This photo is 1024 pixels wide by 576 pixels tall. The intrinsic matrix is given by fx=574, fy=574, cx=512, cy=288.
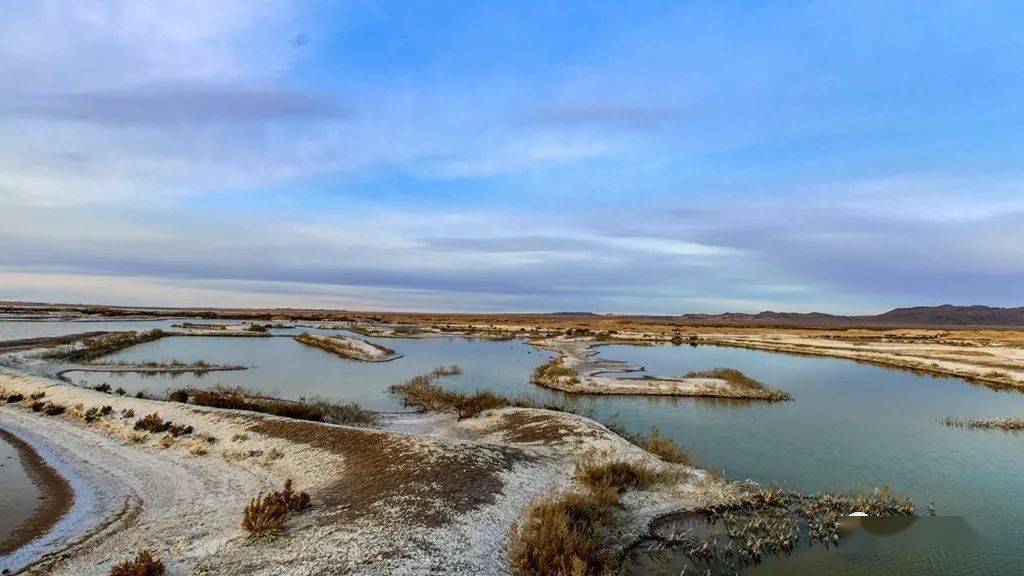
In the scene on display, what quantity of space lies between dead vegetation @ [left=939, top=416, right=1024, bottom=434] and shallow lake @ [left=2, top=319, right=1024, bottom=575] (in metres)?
0.76

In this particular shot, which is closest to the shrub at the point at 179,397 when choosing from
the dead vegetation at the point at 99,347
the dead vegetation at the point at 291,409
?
the dead vegetation at the point at 291,409

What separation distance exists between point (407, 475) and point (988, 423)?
26.5 metres

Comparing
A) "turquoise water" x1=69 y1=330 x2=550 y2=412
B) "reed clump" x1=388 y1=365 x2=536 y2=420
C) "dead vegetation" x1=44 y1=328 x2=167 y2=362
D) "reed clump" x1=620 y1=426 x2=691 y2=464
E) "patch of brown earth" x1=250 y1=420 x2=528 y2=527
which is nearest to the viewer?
"patch of brown earth" x1=250 y1=420 x2=528 y2=527

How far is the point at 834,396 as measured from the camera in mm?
33906

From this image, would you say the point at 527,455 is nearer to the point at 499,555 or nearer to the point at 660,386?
the point at 499,555

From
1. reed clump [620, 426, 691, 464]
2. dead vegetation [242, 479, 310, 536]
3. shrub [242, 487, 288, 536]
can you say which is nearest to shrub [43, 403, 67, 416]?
dead vegetation [242, 479, 310, 536]

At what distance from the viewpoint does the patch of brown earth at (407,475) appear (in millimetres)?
11961

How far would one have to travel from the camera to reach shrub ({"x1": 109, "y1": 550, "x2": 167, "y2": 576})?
9398 millimetres

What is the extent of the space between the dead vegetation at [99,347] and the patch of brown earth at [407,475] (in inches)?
1410

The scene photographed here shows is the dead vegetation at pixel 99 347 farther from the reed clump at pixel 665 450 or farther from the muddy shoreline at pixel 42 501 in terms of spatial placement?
the reed clump at pixel 665 450

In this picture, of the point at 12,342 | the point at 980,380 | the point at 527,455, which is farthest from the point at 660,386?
the point at 12,342

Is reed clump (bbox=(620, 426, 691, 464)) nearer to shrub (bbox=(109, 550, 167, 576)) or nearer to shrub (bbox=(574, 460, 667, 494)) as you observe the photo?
shrub (bbox=(574, 460, 667, 494))

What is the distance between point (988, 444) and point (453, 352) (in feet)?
146

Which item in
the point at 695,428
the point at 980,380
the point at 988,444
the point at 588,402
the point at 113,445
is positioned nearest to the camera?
the point at 113,445
